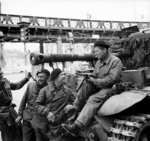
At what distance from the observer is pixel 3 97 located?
6.80m

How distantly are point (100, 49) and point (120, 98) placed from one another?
1.10m

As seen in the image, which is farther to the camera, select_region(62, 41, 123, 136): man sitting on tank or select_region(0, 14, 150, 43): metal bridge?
select_region(0, 14, 150, 43): metal bridge

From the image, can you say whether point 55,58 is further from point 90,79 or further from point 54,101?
point 90,79

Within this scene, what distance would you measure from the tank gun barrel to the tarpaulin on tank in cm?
183

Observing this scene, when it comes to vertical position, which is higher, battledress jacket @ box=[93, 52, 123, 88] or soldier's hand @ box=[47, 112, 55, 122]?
battledress jacket @ box=[93, 52, 123, 88]

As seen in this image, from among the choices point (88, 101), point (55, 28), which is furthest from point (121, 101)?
point (55, 28)

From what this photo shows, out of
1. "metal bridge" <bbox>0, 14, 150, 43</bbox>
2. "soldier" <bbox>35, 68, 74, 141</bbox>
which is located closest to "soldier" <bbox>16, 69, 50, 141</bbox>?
"soldier" <bbox>35, 68, 74, 141</bbox>

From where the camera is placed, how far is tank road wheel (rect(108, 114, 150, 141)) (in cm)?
475

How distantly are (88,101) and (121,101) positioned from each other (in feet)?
2.21

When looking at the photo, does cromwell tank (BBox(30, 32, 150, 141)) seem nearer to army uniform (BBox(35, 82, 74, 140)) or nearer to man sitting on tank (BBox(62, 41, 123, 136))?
man sitting on tank (BBox(62, 41, 123, 136))

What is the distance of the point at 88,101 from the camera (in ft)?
18.2

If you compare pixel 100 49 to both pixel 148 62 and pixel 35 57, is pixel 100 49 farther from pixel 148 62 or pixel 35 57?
pixel 148 62

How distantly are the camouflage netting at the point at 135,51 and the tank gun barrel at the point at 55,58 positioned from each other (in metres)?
0.93

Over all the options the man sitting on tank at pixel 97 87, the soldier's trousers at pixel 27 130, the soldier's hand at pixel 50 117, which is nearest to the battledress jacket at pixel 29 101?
the soldier's trousers at pixel 27 130
